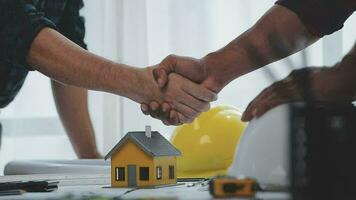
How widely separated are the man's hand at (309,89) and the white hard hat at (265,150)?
0.01 m

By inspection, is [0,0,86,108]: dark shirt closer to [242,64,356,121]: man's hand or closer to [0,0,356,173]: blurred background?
[0,0,356,173]: blurred background

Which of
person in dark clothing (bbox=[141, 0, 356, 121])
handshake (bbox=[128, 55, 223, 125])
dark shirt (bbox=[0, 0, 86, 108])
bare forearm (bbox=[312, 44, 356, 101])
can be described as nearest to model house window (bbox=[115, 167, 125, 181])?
person in dark clothing (bbox=[141, 0, 356, 121])

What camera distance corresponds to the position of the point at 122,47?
1789mm

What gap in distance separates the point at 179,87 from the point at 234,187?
679mm

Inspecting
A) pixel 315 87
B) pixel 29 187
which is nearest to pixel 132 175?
pixel 29 187

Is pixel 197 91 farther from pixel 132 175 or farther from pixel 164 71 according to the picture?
pixel 132 175

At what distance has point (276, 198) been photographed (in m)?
0.47

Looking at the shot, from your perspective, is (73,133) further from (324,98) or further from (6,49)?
(324,98)

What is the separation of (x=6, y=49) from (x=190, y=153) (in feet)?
1.48

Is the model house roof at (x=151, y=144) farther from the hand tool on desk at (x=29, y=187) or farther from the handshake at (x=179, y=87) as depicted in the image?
the handshake at (x=179, y=87)

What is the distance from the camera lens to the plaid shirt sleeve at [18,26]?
1179 mm

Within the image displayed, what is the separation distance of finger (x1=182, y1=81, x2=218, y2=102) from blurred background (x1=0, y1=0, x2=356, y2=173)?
1.73 feet

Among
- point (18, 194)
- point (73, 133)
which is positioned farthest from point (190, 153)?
point (73, 133)

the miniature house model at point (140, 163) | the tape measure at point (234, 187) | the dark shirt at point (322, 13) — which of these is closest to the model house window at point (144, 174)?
the miniature house model at point (140, 163)
